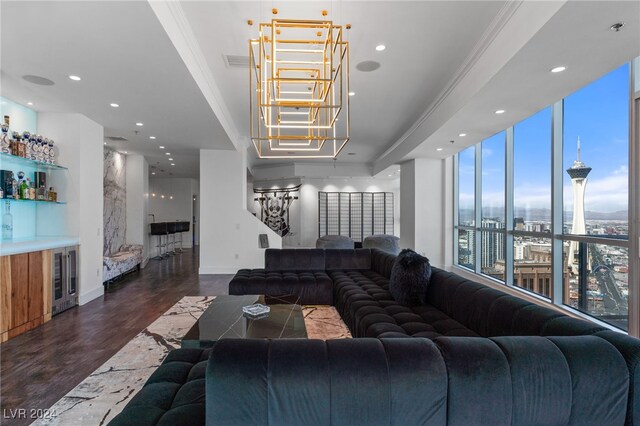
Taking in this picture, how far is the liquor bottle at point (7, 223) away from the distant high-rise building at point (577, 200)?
7417 mm

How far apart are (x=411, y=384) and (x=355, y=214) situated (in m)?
10.6

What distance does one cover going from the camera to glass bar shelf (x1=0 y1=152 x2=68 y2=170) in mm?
3908

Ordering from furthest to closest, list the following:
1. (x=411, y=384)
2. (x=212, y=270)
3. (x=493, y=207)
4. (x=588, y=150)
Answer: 1. (x=212, y=270)
2. (x=493, y=207)
3. (x=588, y=150)
4. (x=411, y=384)

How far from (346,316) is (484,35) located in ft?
10.9

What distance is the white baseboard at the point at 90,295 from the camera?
15.4 ft

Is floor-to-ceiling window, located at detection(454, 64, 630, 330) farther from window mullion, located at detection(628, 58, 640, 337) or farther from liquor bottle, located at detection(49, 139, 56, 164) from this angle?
liquor bottle, located at detection(49, 139, 56, 164)

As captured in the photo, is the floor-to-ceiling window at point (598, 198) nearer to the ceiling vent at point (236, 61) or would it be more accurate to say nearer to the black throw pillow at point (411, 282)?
the black throw pillow at point (411, 282)

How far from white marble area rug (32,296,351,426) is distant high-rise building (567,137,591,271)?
3268 mm

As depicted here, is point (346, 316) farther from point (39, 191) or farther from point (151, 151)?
point (151, 151)

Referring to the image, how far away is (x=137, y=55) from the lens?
300 centimetres

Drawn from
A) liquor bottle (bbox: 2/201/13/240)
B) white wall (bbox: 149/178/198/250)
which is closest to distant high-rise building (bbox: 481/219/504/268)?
liquor bottle (bbox: 2/201/13/240)

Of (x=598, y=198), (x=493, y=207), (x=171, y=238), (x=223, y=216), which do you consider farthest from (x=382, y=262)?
(x=171, y=238)

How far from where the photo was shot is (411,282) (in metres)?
3.14

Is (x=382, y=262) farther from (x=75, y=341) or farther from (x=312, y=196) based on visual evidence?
(x=312, y=196)
